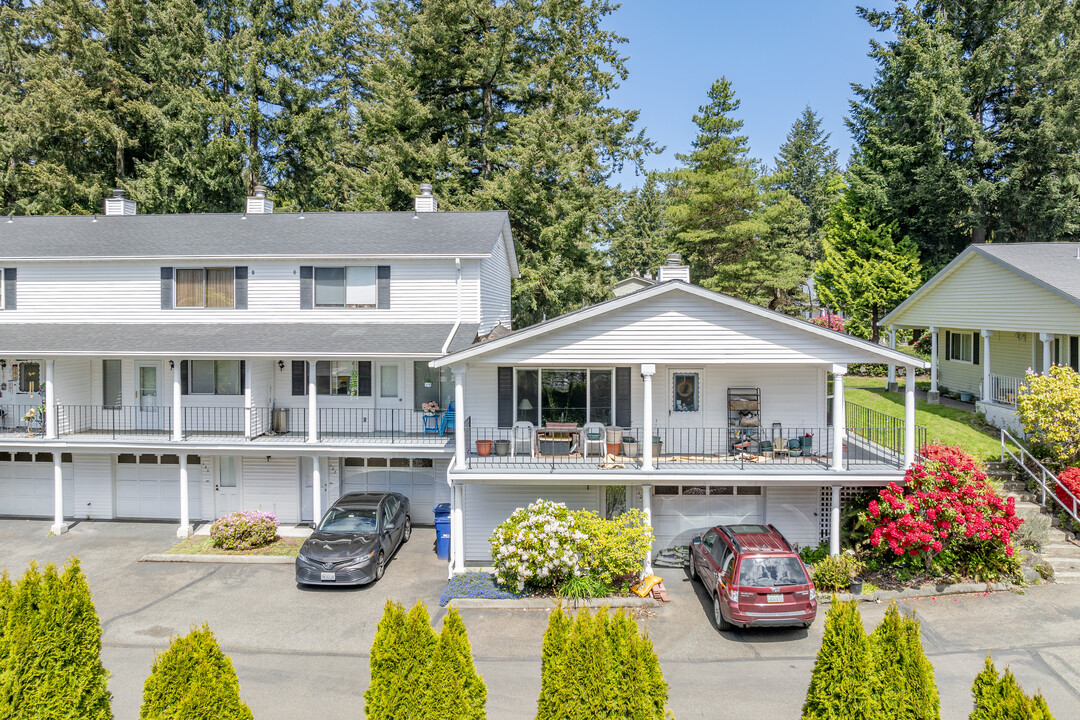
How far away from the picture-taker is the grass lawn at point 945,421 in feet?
62.3

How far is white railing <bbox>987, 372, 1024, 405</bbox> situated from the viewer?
20719 millimetres

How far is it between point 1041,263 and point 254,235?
84.7 feet

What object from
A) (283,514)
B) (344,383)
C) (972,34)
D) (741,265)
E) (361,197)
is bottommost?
(283,514)

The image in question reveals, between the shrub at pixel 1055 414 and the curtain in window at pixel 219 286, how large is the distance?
22800 mm

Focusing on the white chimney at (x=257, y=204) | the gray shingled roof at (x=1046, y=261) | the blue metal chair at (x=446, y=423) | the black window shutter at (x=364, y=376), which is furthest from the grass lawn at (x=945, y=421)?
the white chimney at (x=257, y=204)

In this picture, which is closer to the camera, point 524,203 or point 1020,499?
point 1020,499

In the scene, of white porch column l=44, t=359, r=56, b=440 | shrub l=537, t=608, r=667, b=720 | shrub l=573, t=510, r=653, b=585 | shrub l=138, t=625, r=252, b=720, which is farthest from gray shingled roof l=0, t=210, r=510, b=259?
shrub l=537, t=608, r=667, b=720

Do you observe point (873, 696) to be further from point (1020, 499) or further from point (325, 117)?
point (325, 117)

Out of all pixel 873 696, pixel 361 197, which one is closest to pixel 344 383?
pixel 873 696

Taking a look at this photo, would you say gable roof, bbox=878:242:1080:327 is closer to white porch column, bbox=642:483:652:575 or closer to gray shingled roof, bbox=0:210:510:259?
white porch column, bbox=642:483:652:575

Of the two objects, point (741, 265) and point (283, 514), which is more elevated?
point (741, 265)

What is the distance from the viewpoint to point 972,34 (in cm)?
3431

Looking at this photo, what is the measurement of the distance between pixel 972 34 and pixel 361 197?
110ft

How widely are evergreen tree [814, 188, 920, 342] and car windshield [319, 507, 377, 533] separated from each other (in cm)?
2722
